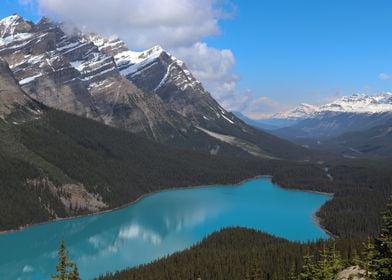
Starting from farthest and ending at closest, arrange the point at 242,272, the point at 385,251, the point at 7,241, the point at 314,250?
the point at 7,241 < the point at 314,250 < the point at 242,272 < the point at 385,251

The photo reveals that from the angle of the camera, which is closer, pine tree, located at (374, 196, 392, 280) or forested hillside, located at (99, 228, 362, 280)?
pine tree, located at (374, 196, 392, 280)

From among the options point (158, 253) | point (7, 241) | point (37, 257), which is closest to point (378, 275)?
point (158, 253)

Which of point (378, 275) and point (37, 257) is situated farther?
point (37, 257)

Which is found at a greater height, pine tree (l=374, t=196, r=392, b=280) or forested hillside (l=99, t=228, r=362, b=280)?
pine tree (l=374, t=196, r=392, b=280)

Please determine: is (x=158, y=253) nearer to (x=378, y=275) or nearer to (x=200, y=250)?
(x=200, y=250)

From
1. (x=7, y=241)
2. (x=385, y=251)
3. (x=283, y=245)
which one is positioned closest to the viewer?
(x=385, y=251)

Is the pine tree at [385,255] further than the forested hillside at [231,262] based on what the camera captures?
No

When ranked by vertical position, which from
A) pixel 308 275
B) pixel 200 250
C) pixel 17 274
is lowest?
pixel 17 274

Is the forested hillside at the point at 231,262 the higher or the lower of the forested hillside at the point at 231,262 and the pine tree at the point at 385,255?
the lower

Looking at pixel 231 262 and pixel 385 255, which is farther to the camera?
pixel 231 262

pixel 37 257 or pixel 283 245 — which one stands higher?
pixel 283 245

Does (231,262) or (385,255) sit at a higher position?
(385,255)
